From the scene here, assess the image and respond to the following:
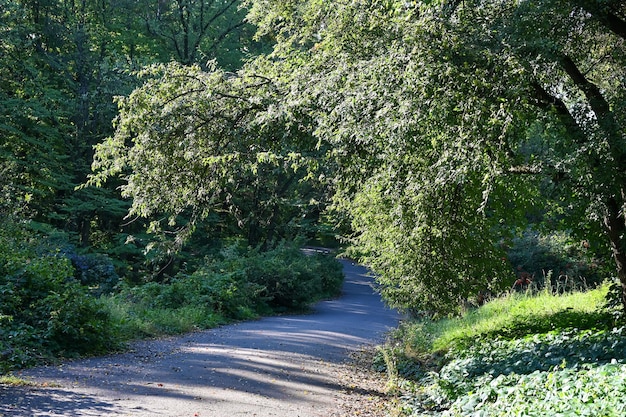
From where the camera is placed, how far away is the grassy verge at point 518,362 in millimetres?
5547

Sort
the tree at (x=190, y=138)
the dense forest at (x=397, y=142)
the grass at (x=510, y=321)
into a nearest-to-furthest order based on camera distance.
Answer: the dense forest at (x=397, y=142) < the tree at (x=190, y=138) < the grass at (x=510, y=321)

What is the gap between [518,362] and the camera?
26.5 feet

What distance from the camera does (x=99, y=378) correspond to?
8789mm

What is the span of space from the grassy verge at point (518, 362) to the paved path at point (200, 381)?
143 cm

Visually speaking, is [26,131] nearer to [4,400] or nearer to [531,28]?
[4,400]

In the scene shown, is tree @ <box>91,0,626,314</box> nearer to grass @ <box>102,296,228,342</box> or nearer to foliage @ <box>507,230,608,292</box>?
grass @ <box>102,296,228,342</box>

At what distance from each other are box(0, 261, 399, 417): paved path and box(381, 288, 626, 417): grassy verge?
1.43 metres

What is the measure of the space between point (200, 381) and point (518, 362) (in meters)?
4.40

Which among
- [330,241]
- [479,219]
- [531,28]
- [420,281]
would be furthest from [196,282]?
[330,241]

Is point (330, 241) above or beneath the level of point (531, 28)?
beneath

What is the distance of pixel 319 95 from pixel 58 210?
75.1ft

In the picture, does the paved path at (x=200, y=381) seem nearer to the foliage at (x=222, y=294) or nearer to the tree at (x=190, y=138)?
the foliage at (x=222, y=294)

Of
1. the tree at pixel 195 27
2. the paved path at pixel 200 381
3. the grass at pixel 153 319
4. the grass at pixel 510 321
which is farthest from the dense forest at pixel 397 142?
the tree at pixel 195 27

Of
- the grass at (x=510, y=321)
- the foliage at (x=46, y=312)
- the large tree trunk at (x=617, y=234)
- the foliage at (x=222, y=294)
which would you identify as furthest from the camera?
the foliage at (x=222, y=294)
